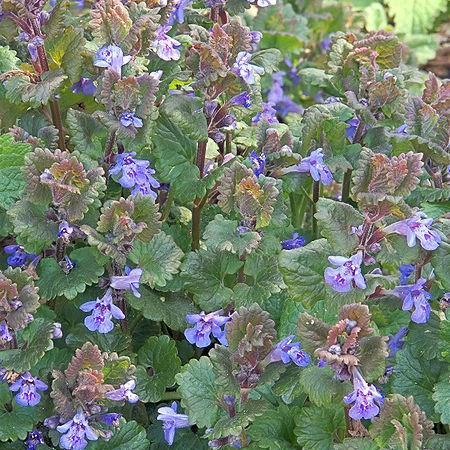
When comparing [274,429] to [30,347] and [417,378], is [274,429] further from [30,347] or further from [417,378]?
[30,347]

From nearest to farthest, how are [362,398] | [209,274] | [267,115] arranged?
[362,398] < [209,274] < [267,115]

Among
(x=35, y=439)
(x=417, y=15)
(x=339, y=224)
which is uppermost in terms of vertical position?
(x=339, y=224)

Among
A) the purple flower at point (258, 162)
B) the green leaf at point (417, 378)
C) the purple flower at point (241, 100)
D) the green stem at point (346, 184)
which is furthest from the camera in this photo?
the green stem at point (346, 184)

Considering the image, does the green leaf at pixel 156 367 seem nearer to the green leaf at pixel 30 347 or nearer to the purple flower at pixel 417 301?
the green leaf at pixel 30 347

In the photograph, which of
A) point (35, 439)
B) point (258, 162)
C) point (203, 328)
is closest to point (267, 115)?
point (258, 162)

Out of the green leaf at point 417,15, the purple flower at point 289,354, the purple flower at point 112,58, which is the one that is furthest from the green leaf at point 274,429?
the green leaf at point 417,15

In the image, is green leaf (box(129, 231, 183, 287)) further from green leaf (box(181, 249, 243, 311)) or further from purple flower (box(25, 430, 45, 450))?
purple flower (box(25, 430, 45, 450))

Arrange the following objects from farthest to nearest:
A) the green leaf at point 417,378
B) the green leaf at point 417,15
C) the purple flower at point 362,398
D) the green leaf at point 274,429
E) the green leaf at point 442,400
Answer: the green leaf at point 417,15 → the green leaf at point 417,378 → the green leaf at point 274,429 → the green leaf at point 442,400 → the purple flower at point 362,398
